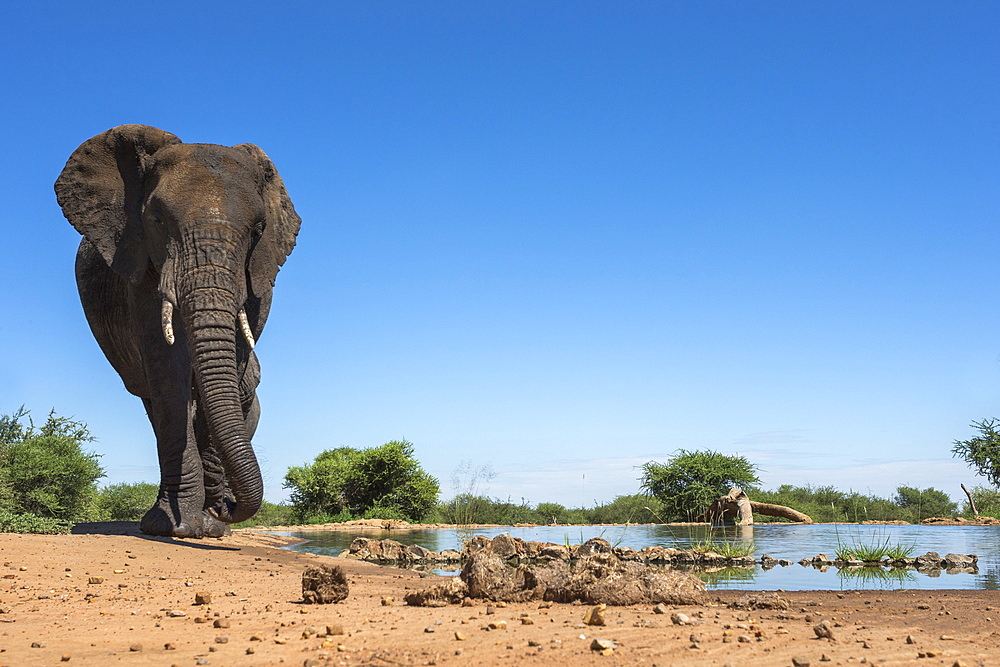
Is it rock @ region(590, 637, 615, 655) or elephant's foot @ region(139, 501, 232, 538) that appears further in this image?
elephant's foot @ region(139, 501, 232, 538)

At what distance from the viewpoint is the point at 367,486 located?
30344mm

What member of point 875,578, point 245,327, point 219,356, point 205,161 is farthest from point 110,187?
point 875,578

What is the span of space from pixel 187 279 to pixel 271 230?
180 centimetres

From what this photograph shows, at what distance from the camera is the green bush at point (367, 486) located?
2942 cm

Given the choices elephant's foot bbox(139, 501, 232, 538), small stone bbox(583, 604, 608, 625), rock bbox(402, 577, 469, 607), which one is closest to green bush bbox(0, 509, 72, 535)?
elephant's foot bbox(139, 501, 232, 538)

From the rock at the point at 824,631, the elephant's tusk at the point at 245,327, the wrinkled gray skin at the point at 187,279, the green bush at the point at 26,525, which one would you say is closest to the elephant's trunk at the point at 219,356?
the wrinkled gray skin at the point at 187,279

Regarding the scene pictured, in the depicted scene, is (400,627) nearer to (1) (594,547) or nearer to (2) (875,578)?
(1) (594,547)

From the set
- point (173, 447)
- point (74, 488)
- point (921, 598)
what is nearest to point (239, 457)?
point (173, 447)

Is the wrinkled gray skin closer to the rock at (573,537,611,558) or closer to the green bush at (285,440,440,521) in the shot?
the rock at (573,537,611,558)

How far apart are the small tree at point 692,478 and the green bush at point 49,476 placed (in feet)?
62.4

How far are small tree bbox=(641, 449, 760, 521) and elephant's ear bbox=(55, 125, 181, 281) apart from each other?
2270 centimetres

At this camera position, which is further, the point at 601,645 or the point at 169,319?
the point at 169,319

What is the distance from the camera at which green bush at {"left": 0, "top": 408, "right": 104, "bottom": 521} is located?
1552 centimetres

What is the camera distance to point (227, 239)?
8875mm
